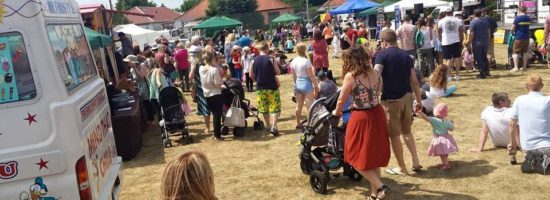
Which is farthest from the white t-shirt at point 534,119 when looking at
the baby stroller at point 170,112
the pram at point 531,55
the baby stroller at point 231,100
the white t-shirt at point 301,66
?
the pram at point 531,55

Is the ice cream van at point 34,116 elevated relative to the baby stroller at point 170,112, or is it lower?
elevated

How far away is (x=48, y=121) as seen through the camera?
3.59 m

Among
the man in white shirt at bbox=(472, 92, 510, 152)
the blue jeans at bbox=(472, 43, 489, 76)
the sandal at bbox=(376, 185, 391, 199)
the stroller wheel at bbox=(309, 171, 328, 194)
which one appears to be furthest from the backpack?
the sandal at bbox=(376, 185, 391, 199)

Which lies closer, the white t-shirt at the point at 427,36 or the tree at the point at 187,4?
the white t-shirt at the point at 427,36

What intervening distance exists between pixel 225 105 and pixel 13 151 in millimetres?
5804

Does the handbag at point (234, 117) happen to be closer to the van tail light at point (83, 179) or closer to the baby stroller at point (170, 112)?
the baby stroller at point (170, 112)

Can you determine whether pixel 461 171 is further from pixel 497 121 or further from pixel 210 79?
pixel 210 79

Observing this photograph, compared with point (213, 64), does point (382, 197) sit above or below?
below

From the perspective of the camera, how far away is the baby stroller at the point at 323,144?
5602 millimetres

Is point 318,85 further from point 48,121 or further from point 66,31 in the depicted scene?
point 48,121

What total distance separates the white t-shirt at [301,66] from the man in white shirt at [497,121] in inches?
107

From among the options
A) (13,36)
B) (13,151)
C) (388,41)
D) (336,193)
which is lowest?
(336,193)

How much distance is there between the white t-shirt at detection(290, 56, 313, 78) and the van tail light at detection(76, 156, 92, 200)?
4.78 metres

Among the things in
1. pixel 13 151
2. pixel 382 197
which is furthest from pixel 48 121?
pixel 382 197
